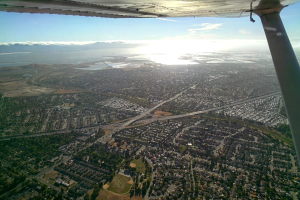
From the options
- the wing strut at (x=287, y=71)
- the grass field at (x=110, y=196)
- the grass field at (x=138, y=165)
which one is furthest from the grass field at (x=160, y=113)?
the wing strut at (x=287, y=71)

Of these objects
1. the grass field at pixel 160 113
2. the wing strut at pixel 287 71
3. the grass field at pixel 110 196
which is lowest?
the grass field at pixel 160 113

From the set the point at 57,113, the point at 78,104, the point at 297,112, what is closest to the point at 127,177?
the point at 297,112

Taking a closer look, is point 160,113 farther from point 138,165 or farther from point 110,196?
point 110,196

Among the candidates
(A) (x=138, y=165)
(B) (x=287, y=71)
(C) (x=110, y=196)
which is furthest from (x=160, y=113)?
(B) (x=287, y=71)

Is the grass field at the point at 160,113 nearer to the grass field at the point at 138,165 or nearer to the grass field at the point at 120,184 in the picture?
the grass field at the point at 138,165

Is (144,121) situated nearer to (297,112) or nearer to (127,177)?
(127,177)

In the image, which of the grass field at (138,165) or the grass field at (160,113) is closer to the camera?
the grass field at (138,165)
